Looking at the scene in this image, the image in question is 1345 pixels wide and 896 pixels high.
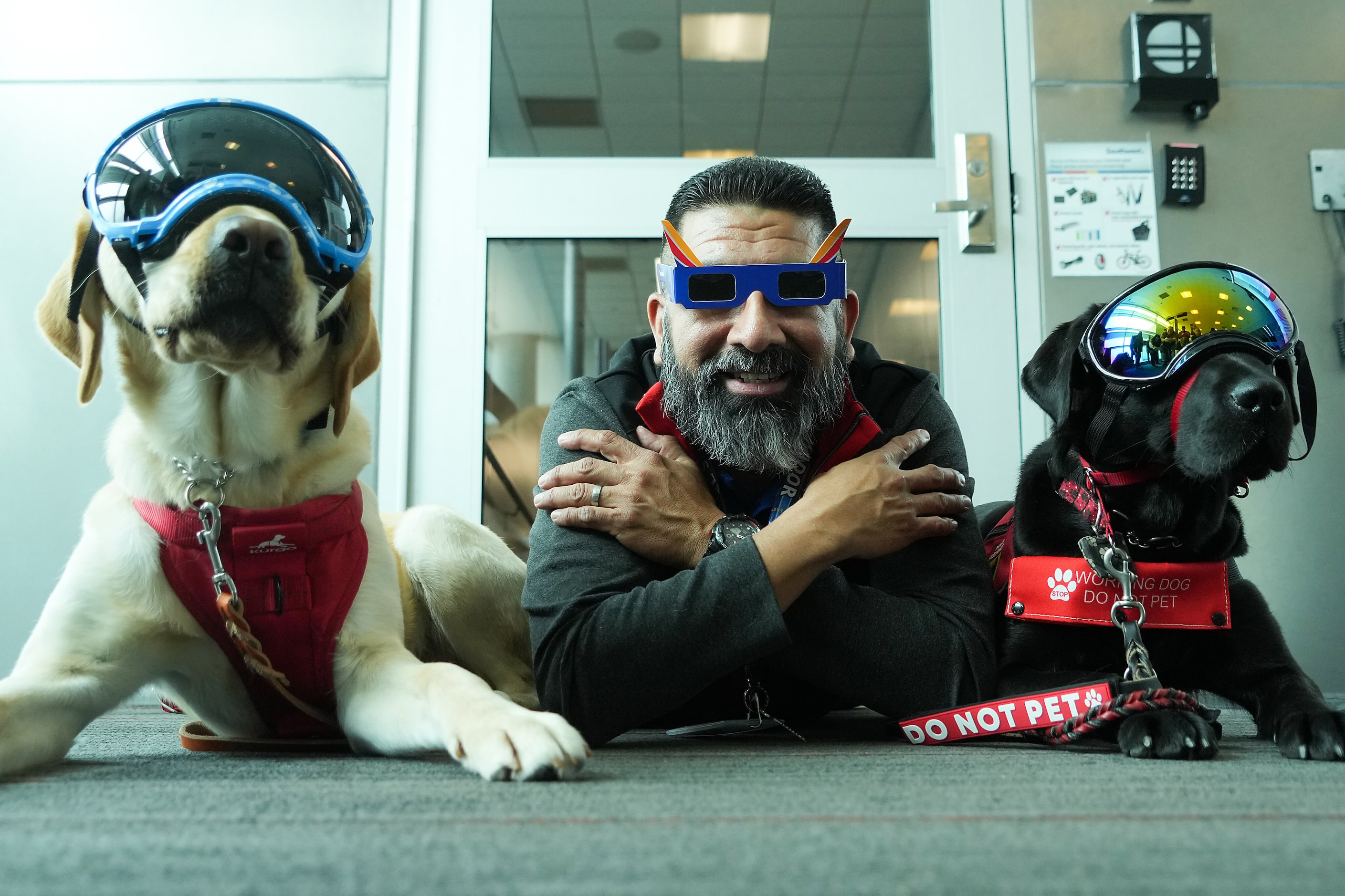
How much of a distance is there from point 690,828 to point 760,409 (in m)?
0.86

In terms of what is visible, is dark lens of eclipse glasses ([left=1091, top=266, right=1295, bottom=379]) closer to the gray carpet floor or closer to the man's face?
the man's face

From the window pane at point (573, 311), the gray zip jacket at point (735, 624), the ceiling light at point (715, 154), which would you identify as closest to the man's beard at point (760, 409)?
the gray zip jacket at point (735, 624)

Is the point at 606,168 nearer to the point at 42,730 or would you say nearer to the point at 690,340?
the point at 690,340

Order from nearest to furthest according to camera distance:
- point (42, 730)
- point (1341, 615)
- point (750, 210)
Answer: point (42, 730)
point (750, 210)
point (1341, 615)

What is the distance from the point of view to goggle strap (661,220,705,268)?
1.47 meters

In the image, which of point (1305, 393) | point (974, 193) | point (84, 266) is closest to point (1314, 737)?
point (1305, 393)

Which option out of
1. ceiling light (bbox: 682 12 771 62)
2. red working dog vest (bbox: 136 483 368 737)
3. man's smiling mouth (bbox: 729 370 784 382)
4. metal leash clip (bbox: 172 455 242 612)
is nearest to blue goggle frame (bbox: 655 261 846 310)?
man's smiling mouth (bbox: 729 370 784 382)

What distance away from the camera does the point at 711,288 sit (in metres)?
1.46

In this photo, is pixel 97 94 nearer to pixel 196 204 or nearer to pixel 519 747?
pixel 196 204

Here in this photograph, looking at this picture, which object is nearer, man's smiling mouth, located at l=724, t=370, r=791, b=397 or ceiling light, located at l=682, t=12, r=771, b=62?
man's smiling mouth, located at l=724, t=370, r=791, b=397

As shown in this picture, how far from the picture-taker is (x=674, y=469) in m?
1.41

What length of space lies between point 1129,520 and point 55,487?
277 centimetres

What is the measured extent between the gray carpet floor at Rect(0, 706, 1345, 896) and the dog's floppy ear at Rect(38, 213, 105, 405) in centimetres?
49

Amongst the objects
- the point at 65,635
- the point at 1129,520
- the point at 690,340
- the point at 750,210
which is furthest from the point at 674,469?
the point at 65,635
